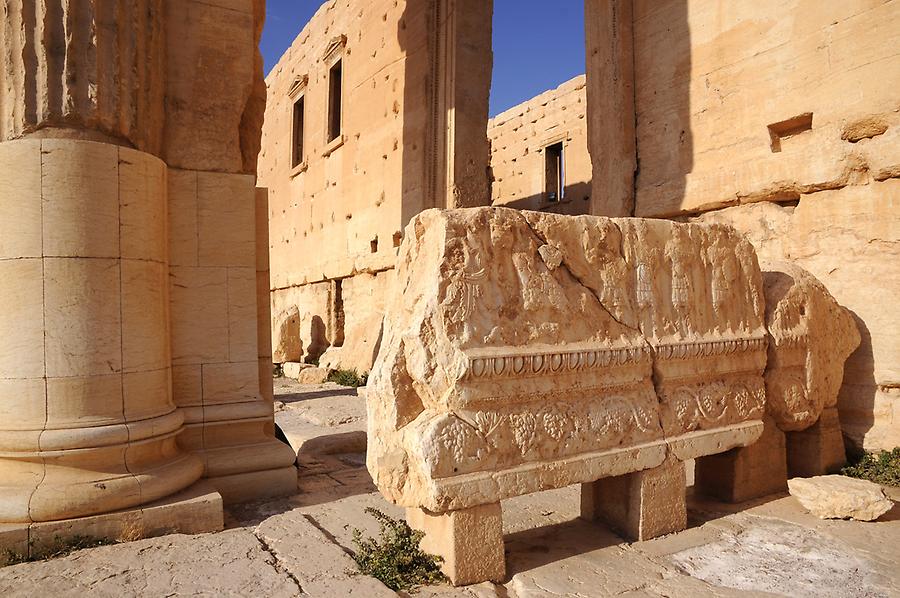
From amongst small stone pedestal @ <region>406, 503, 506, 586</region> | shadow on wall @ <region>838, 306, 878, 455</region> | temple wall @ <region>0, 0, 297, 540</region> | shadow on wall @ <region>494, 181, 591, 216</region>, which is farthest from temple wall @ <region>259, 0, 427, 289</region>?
small stone pedestal @ <region>406, 503, 506, 586</region>

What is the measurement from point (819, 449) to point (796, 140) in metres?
2.55

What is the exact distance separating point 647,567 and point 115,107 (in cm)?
375

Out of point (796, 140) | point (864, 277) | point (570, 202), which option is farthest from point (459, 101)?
point (570, 202)

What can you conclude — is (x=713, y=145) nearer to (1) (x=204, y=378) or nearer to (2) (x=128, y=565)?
(1) (x=204, y=378)

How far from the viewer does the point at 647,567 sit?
2.83 meters

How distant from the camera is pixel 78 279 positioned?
127 inches

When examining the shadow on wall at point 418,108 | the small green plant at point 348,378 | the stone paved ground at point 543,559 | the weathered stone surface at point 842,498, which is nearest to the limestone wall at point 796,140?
the weathered stone surface at point 842,498

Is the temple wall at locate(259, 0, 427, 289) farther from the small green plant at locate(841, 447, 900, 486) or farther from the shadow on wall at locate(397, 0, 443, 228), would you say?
the small green plant at locate(841, 447, 900, 486)

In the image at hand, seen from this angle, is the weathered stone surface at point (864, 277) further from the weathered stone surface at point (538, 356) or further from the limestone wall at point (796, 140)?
A: the weathered stone surface at point (538, 356)

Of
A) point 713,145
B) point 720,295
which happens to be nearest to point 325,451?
point 720,295

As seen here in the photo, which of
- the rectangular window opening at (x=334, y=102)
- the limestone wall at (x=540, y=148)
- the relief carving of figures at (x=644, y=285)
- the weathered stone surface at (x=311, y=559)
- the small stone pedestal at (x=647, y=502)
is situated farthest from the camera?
the limestone wall at (x=540, y=148)

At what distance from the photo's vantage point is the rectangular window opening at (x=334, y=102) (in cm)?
1202

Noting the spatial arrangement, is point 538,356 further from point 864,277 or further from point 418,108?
point 418,108

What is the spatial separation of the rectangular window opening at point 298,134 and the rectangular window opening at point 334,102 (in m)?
1.90
